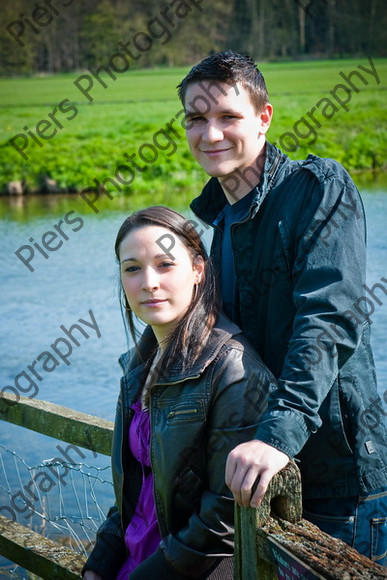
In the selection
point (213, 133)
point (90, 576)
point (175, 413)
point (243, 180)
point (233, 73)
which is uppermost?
point (233, 73)

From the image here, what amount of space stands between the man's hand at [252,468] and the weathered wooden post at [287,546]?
0.01 m

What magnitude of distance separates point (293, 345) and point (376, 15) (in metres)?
23.6

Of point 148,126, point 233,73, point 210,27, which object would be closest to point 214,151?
point 233,73

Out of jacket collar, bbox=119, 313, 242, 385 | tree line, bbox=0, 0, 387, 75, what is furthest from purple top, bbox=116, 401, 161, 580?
tree line, bbox=0, 0, 387, 75

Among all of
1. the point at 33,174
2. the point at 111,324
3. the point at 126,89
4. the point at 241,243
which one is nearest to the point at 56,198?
the point at 33,174

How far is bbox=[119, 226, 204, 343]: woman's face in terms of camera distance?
2031 millimetres

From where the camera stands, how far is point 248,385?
183 centimetres

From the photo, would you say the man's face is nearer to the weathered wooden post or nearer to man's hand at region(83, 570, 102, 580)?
the weathered wooden post

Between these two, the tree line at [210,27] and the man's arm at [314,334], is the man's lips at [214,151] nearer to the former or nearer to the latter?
the man's arm at [314,334]

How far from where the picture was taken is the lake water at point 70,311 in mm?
5664

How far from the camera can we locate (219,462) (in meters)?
1.80

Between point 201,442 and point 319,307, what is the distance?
416 mm

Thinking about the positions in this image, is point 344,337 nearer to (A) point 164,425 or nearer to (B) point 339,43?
(A) point 164,425

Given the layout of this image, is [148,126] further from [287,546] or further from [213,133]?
[287,546]
